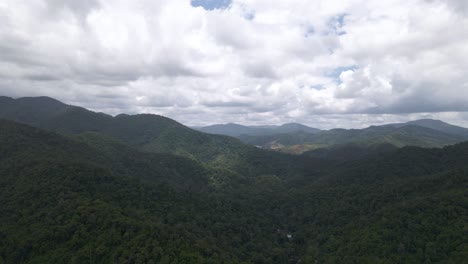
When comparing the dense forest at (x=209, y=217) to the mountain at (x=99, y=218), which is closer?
the mountain at (x=99, y=218)

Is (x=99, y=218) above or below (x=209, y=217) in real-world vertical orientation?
above

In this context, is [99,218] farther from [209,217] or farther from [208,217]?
[209,217]

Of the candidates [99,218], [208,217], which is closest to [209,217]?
[208,217]

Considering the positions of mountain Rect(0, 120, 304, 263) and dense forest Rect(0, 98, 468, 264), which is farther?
dense forest Rect(0, 98, 468, 264)

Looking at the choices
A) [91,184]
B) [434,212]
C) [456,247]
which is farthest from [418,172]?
[91,184]

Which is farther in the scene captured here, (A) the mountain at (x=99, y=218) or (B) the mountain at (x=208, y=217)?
(B) the mountain at (x=208, y=217)

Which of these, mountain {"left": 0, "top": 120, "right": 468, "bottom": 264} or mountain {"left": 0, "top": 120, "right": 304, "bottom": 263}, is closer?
mountain {"left": 0, "top": 120, "right": 304, "bottom": 263}

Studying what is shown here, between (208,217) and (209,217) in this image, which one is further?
(209,217)

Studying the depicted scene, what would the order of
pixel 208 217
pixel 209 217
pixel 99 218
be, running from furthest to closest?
pixel 209 217, pixel 208 217, pixel 99 218

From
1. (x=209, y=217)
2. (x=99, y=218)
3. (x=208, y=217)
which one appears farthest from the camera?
(x=209, y=217)
